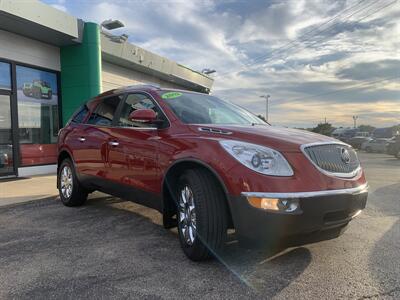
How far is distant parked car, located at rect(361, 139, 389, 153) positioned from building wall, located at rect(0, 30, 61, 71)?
2312 cm

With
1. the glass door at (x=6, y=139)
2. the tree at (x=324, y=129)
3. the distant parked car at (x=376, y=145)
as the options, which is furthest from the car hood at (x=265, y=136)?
the tree at (x=324, y=129)

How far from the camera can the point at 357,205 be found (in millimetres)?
3662

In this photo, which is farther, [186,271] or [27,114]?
[27,114]

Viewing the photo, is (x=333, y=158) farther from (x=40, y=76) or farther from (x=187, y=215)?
(x=40, y=76)

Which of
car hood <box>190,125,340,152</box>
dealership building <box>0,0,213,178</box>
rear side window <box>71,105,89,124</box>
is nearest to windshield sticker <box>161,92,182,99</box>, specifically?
car hood <box>190,125,340,152</box>

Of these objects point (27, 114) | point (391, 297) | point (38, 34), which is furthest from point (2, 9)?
point (391, 297)

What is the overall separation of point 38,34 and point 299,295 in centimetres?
1002

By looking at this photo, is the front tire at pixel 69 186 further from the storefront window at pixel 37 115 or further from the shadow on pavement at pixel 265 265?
the storefront window at pixel 37 115

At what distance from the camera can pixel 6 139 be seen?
10.3m

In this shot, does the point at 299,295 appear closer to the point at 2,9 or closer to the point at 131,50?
the point at 2,9

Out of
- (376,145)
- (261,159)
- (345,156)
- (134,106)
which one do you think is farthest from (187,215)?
(376,145)

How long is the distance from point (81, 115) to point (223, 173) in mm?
3705

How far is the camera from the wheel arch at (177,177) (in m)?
3.54

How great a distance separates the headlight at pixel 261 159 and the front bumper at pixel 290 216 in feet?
0.69
